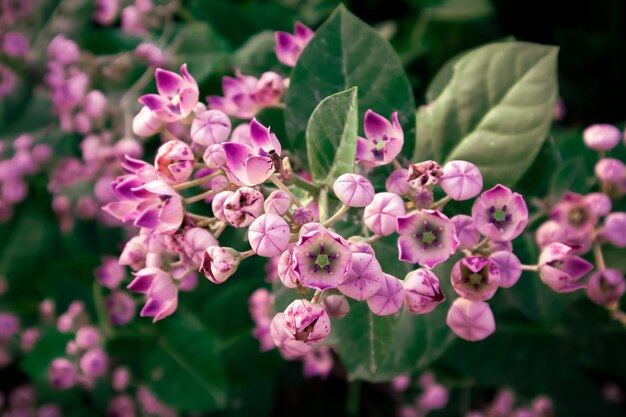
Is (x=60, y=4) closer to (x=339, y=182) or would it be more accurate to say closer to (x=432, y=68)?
(x=432, y=68)

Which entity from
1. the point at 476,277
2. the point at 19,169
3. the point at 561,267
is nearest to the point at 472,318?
the point at 476,277

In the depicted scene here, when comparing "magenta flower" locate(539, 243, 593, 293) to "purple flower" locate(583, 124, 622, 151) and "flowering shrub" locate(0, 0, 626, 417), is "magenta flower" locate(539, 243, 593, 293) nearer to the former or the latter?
"flowering shrub" locate(0, 0, 626, 417)

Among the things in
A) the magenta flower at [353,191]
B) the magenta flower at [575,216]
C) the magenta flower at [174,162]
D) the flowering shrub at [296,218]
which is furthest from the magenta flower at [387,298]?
the magenta flower at [575,216]

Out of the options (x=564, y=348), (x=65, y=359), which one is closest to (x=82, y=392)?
(x=65, y=359)

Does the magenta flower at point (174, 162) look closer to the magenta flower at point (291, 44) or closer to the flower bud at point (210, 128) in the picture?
the flower bud at point (210, 128)

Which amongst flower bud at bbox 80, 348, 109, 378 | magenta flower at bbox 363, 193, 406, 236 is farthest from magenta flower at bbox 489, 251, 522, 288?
flower bud at bbox 80, 348, 109, 378

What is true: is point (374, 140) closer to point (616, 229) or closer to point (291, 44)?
point (291, 44)
